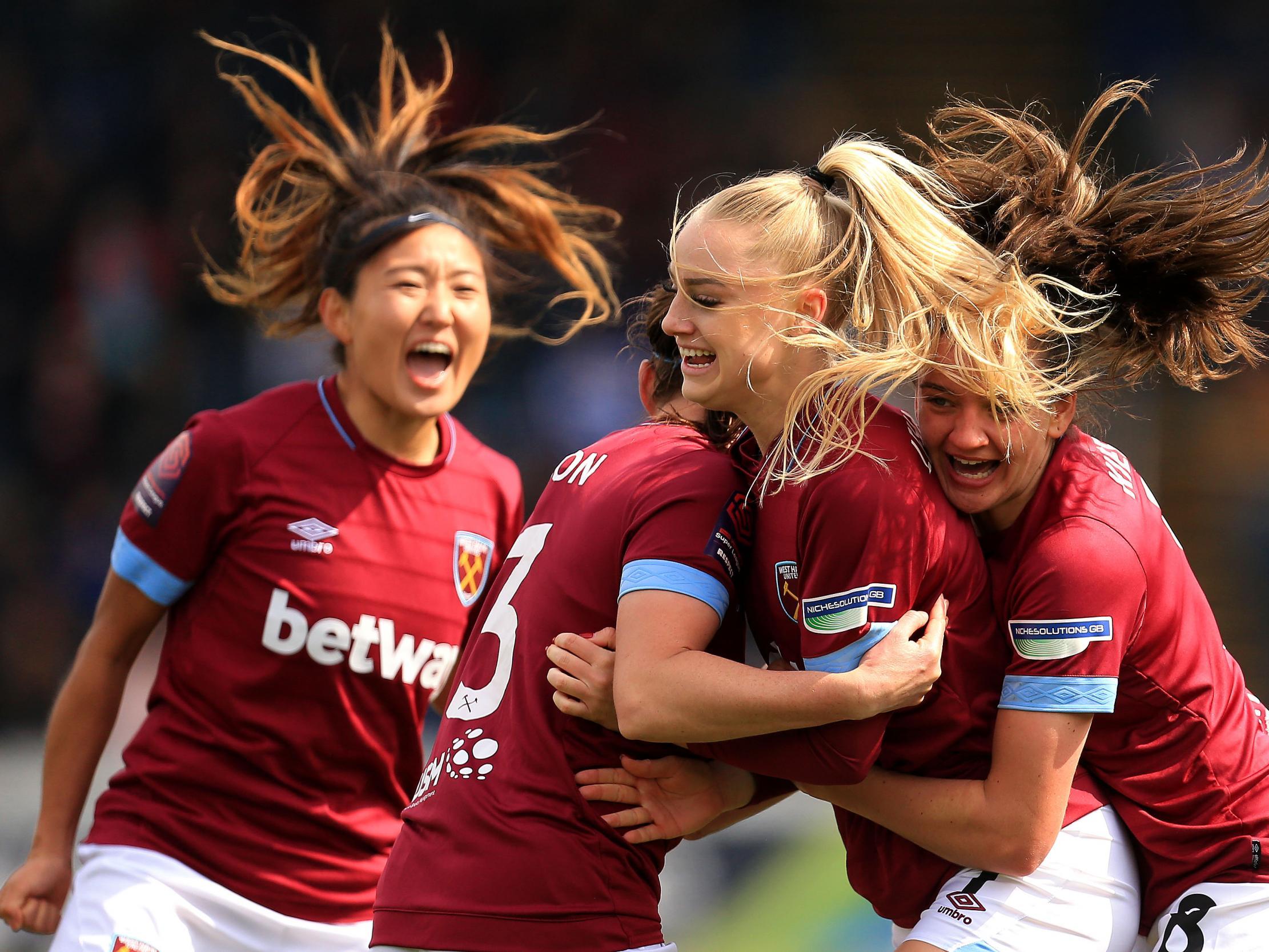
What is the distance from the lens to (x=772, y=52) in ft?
31.5

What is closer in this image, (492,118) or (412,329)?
(412,329)

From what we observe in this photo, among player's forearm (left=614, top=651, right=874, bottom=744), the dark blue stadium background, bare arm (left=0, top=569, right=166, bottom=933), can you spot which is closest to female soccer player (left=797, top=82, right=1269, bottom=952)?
player's forearm (left=614, top=651, right=874, bottom=744)

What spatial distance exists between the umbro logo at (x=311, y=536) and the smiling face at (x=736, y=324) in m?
1.21

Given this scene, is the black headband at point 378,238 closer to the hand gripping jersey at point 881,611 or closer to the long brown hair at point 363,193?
the long brown hair at point 363,193

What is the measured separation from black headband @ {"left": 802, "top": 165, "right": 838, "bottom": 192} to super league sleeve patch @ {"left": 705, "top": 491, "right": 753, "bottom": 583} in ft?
1.99

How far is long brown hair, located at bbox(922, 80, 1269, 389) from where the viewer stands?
8.57ft

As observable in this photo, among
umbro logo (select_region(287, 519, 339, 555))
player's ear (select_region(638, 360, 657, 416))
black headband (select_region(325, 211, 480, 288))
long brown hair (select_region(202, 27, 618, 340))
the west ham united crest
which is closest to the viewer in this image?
player's ear (select_region(638, 360, 657, 416))

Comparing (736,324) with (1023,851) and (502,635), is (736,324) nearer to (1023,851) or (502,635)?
(502,635)

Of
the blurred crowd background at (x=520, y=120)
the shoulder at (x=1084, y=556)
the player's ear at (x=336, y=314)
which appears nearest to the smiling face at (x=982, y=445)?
the shoulder at (x=1084, y=556)

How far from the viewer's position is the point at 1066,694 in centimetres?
237

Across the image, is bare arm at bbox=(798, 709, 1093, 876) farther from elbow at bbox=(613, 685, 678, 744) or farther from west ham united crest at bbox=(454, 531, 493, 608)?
west ham united crest at bbox=(454, 531, 493, 608)

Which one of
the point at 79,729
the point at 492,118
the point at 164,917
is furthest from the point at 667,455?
the point at 492,118

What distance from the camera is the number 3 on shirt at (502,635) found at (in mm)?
2551

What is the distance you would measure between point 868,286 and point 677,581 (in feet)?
2.10
